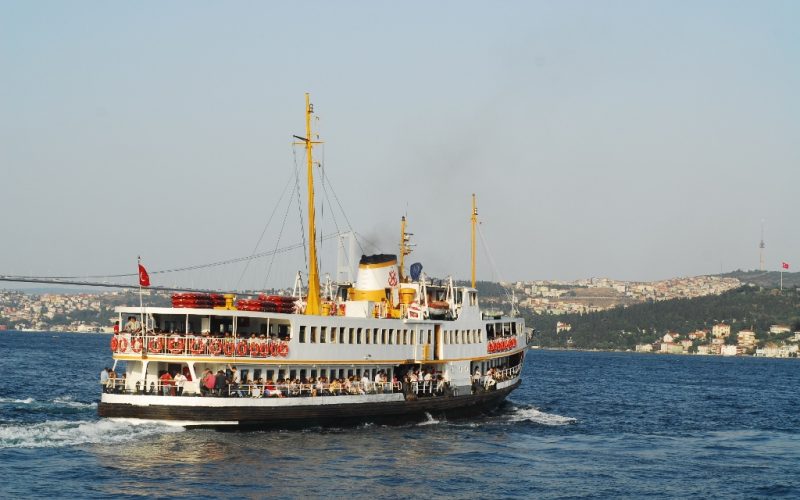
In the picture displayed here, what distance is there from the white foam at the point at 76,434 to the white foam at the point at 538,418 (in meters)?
19.0

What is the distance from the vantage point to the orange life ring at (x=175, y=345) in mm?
36375

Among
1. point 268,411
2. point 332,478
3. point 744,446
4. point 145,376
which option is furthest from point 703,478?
point 145,376

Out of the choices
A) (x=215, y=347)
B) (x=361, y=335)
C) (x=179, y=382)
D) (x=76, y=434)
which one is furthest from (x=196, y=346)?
(x=361, y=335)

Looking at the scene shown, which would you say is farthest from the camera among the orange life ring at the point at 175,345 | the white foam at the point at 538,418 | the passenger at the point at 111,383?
the white foam at the point at 538,418

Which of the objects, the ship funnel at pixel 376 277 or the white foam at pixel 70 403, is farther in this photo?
the white foam at pixel 70 403

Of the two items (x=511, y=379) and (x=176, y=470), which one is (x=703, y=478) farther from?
(x=511, y=379)

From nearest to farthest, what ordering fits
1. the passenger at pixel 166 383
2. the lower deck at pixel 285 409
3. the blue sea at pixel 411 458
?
the blue sea at pixel 411 458, the lower deck at pixel 285 409, the passenger at pixel 166 383

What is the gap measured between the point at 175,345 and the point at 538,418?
20399mm

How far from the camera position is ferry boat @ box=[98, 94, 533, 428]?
36.4 m

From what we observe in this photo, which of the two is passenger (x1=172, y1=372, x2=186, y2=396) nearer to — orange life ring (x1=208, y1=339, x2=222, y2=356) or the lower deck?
the lower deck

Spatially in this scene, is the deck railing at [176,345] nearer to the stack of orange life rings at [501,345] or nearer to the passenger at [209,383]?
the passenger at [209,383]

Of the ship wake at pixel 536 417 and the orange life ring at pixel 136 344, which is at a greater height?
the orange life ring at pixel 136 344

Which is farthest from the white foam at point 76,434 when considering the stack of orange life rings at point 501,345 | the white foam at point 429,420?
the stack of orange life rings at point 501,345

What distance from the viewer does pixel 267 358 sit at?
3822cm
